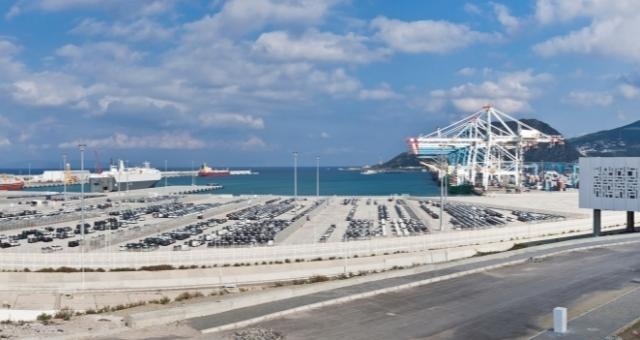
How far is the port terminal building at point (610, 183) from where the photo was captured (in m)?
23.7

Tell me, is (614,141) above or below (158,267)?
above

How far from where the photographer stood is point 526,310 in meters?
12.7

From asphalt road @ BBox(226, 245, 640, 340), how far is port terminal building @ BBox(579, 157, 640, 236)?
6.50m

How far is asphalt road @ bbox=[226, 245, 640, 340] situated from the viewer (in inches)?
435

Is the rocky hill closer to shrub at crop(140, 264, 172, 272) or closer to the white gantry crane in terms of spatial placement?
the white gantry crane

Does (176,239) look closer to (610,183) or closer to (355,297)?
(610,183)

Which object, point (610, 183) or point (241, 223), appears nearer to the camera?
point (610, 183)

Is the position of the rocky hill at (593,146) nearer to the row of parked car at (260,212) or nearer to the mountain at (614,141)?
the mountain at (614,141)

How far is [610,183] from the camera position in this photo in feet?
79.8

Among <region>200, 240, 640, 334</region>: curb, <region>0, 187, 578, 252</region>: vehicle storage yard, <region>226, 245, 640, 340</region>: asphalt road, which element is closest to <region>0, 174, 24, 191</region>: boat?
<region>0, 187, 578, 252</region>: vehicle storage yard

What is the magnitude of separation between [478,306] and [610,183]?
13.9 meters

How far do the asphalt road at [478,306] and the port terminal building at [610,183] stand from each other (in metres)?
6.50

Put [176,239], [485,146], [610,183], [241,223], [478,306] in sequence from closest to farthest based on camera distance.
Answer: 1. [478,306]
2. [610,183]
3. [176,239]
4. [241,223]
5. [485,146]

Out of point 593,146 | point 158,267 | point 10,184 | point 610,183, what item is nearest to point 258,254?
point 158,267
